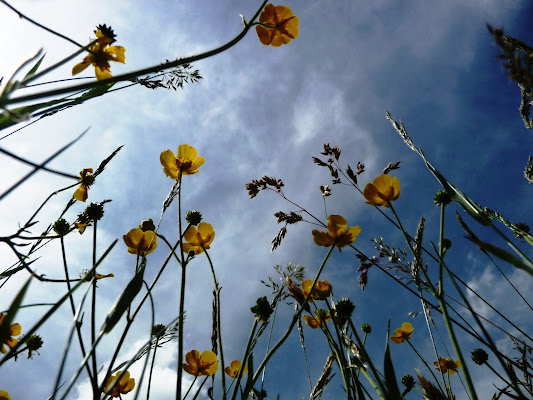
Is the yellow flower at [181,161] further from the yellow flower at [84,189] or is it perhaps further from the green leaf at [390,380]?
the green leaf at [390,380]

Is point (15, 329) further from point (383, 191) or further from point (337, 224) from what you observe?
point (383, 191)

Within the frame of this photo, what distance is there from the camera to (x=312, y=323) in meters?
1.83

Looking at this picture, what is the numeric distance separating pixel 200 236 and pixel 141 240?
1.13 feet

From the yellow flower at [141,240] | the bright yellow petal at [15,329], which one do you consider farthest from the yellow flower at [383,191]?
the bright yellow petal at [15,329]

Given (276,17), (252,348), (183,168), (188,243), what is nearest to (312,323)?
(252,348)

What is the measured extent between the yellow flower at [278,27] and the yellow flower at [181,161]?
2.17 ft

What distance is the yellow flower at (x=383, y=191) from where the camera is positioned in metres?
1.41

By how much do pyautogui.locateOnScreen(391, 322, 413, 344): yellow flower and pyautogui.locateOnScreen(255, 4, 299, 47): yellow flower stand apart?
193 cm

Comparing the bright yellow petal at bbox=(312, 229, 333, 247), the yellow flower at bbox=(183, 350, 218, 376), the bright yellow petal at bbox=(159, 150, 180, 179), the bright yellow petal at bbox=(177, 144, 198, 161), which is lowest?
the yellow flower at bbox=(183, 350, 218, 376)

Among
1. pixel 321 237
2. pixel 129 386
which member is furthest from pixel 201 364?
pixel 321 237

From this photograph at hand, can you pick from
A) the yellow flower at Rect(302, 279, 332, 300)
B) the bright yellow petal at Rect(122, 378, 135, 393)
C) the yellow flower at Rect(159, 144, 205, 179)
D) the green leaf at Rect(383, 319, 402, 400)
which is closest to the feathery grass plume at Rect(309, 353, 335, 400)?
the yellow flower at Rect(302, 279, 332, 300)

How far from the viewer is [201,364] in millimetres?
1651

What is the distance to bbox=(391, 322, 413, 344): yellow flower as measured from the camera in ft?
7.88

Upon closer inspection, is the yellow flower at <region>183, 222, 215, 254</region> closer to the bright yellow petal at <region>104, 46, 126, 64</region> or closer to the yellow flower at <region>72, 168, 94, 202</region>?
the yellow flower at <region>72, 168, 94, 202</region>
